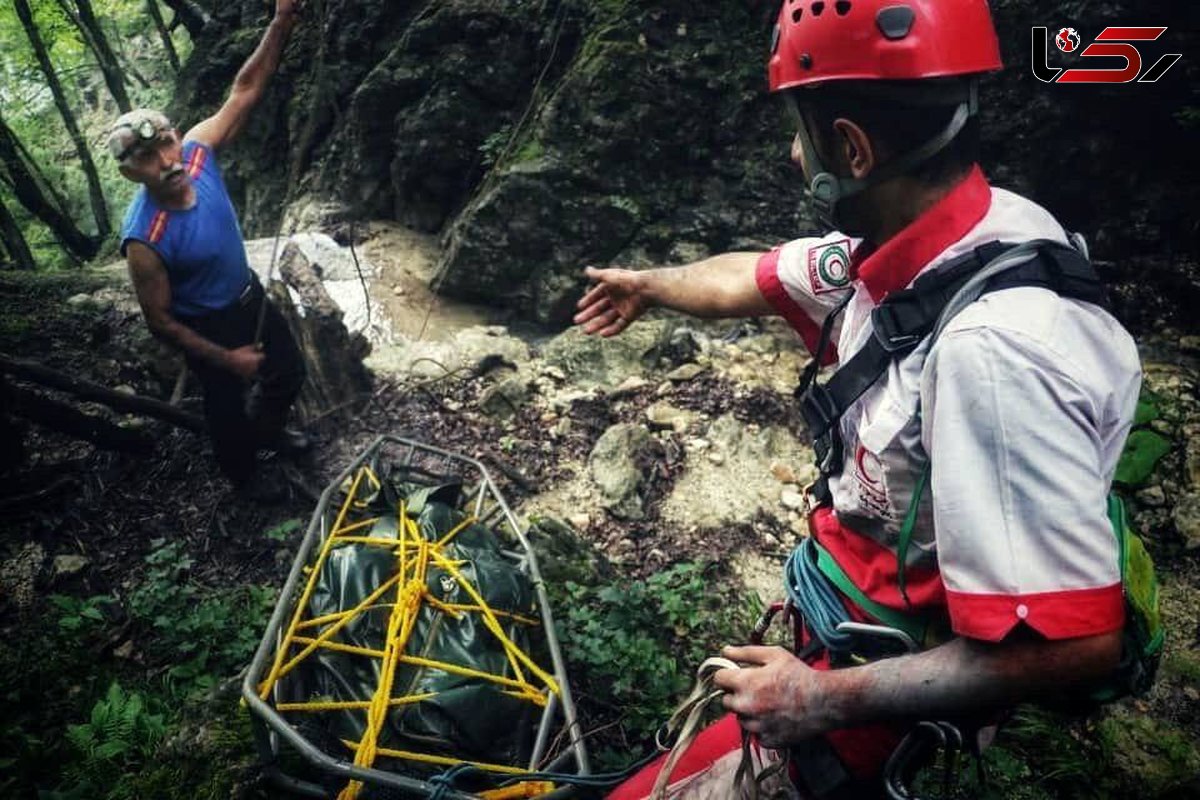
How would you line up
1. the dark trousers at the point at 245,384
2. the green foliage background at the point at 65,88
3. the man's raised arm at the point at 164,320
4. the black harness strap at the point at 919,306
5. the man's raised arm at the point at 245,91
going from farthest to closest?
the green foliage background at the point at 65,88
the man's raised arm at the point at 245,91
the dark trousers at the point at 245,384
the man's raised arm at the point at 164,320
the black harness strap at the point at 919,306

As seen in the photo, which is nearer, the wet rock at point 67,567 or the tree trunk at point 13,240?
the wet rock at point 67,567

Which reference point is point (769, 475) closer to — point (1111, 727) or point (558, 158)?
point (1111, 727)

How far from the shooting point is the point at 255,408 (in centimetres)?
486

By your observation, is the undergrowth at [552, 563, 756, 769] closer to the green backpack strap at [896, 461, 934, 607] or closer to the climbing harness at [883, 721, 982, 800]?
the climbing harness at [883, 721, 982, 800]

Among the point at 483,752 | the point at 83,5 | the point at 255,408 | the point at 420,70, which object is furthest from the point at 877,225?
the point at 83,5

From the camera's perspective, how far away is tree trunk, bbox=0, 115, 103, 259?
9.66 meters

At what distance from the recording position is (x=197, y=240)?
4.17 m

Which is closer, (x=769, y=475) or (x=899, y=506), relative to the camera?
(x=899, y=506)

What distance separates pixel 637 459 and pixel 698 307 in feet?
8.97

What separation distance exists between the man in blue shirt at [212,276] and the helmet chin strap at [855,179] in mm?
4016

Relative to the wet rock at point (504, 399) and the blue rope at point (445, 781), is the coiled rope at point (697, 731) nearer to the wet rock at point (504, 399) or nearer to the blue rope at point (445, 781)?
the blue rope at point (445, 781)

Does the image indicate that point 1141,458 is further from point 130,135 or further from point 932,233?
point 130,135

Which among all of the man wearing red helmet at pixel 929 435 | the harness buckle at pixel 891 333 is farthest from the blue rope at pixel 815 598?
the harness buckle at pixel 891 333

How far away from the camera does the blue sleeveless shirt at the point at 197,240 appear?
157 inches
